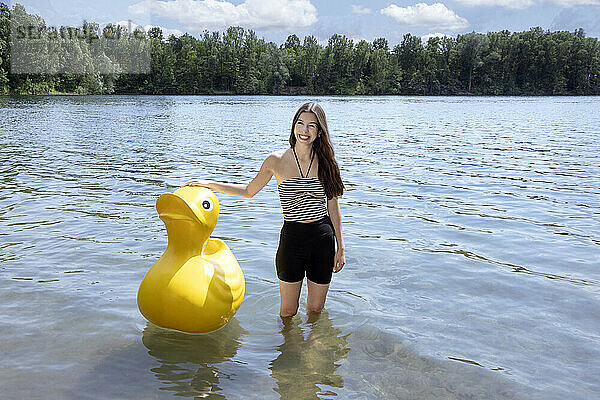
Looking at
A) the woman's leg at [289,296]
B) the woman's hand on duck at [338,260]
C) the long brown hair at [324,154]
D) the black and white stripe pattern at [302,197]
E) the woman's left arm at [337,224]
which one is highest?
the long brown hair at [324,154]

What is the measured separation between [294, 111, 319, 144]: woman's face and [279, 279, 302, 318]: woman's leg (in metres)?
1.33

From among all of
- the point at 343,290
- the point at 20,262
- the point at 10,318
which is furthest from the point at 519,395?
the point at 20,262

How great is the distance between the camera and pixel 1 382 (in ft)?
13.8

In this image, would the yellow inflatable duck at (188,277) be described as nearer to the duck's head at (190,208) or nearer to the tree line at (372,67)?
the duck's head at (190,208)

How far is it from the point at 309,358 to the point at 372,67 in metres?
128

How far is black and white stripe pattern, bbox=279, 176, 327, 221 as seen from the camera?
4711 millimetres

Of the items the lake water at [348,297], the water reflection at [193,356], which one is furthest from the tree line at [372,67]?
the water reflection at [193,356]

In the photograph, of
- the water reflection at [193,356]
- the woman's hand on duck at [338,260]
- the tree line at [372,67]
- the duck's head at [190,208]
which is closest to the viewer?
the water reflection at [193,356]

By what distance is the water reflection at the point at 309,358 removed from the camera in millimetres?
4285

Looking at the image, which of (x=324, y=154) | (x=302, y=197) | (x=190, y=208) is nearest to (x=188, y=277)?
(x=190, y=208)

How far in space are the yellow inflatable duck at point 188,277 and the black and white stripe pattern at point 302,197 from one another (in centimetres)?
68

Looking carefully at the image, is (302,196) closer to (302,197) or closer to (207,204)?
(302,197)

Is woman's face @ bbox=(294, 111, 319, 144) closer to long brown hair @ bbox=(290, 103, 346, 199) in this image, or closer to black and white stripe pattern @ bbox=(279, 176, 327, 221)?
long brown hair @ bbox=(290, 103, 346, 199)

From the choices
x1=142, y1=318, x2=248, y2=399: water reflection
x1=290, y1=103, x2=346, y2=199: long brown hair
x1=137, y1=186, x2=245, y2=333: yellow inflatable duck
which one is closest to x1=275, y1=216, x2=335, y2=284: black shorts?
x1=290, y1=103, x2=346, y2=199: long brown hair
